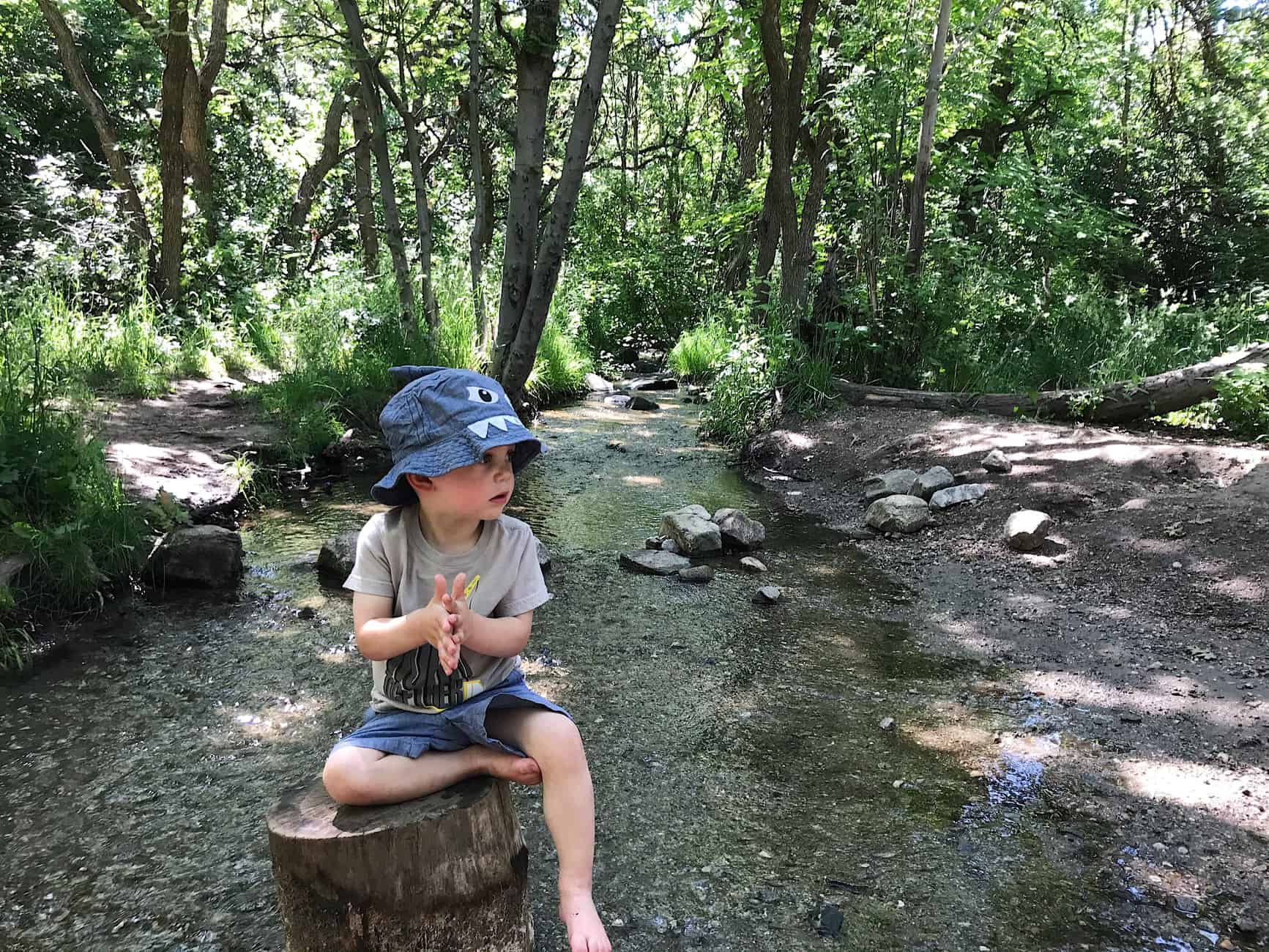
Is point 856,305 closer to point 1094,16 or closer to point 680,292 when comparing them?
point 680,292

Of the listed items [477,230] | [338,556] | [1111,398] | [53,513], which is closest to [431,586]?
[338,556]

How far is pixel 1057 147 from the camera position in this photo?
40.6ft

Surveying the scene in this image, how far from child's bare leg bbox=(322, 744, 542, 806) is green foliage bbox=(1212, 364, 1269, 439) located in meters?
6.12

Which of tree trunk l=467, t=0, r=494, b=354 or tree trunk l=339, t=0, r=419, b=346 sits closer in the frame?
tree trunk l=339, t=0, r=419, b=346

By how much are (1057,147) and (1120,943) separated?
12865 millimetres

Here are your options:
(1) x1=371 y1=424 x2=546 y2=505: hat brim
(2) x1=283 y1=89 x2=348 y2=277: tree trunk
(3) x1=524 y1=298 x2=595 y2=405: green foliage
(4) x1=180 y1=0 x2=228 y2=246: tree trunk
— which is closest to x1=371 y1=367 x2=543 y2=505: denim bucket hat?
(1) x1=371 y1=424 x2=546 y2=505: hat brim

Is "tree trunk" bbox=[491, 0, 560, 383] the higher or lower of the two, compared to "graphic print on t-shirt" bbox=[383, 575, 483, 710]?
higher

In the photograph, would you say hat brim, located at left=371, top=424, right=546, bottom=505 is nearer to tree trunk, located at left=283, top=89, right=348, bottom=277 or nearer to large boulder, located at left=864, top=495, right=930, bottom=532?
large boulder, located at left=864, top=495, right=930, bottom=532

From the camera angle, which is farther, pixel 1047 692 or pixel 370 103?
pixel 370 103

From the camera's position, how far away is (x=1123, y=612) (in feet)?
13.9

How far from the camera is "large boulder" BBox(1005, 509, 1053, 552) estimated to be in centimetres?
507

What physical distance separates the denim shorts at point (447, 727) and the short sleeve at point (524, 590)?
19cm

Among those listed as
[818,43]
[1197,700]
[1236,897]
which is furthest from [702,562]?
[818,43]

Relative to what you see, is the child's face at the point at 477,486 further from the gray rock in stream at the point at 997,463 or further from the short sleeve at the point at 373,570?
the gray rock in stream at the point at 997,463
